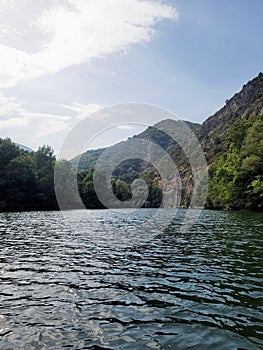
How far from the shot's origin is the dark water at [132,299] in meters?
8.09

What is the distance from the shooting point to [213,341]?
25.9 feet

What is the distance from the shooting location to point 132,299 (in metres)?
11.2

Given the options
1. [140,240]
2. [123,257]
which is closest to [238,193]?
[140,240]

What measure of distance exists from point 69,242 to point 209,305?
1661cm

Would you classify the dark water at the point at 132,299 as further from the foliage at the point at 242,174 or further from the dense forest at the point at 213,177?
the dense forest at the point at 213,177

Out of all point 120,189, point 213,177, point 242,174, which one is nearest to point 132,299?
point 242,174

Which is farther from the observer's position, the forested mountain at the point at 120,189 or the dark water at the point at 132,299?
the forested mountain at the point at 120,189

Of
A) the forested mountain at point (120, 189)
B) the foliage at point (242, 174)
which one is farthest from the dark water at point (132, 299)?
the forested mountain at point (120, 189)

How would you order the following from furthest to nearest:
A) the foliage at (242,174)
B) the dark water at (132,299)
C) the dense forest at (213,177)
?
1. the dense forest at (213,177)
2. the foliage at (242,174)
3. the dark water at (132,299)

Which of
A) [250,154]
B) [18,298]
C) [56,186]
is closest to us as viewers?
[18,298]

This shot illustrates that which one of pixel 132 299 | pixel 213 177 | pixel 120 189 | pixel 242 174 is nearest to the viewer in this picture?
pixel 132 299

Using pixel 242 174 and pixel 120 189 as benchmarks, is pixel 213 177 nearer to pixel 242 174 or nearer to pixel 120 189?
pixel 242 174

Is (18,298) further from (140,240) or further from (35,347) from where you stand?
(140,240)

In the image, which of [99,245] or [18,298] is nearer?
[18,298]
